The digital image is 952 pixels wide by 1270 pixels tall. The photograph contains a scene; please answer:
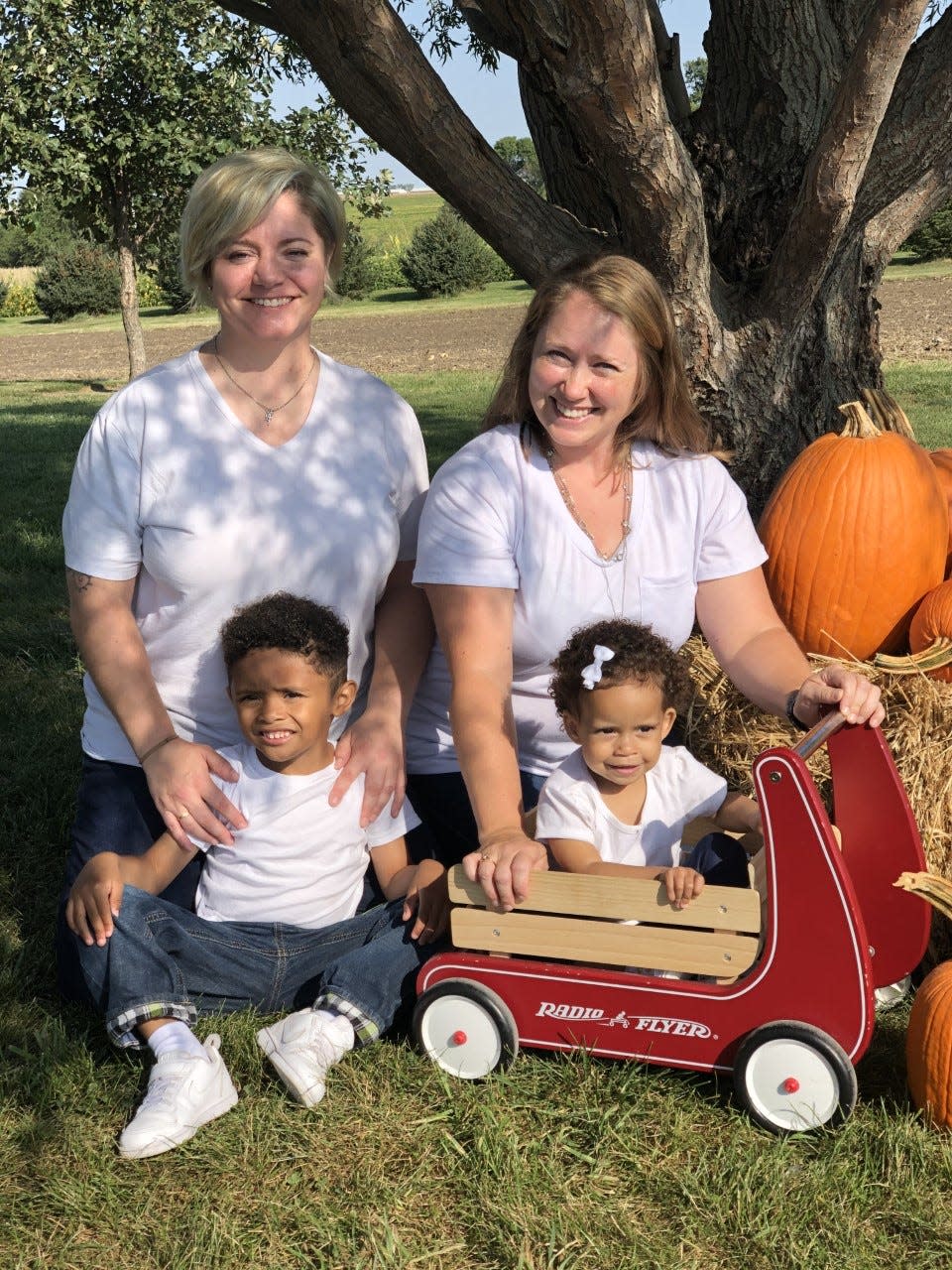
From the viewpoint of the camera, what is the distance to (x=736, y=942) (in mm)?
2617

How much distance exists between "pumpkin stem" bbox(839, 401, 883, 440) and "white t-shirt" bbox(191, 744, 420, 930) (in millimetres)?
1883

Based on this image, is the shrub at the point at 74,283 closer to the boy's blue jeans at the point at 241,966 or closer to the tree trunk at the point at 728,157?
the tree trunk at the point at 728,157

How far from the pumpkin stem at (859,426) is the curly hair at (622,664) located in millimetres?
1262

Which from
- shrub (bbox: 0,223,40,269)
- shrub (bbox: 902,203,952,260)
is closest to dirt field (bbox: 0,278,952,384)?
shrub (bbox: 902,203,952,260)

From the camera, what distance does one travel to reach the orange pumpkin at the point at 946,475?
3924 mm

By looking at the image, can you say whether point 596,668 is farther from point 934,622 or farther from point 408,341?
point 408,341

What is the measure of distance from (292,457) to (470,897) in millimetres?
1233


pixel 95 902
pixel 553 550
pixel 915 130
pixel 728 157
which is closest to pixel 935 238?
pixel 728 157

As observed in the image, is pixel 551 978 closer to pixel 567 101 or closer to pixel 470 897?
pixel 470 897

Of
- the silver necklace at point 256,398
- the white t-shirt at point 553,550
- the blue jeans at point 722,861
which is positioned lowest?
the blue jeans at point 722,861

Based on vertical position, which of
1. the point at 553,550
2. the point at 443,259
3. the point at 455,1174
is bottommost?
the point at 455,1174

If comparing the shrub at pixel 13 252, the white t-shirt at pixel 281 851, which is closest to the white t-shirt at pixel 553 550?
the white t-shirt at pixel 281 851

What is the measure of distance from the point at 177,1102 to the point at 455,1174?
23.6 inches

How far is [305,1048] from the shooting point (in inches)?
109
